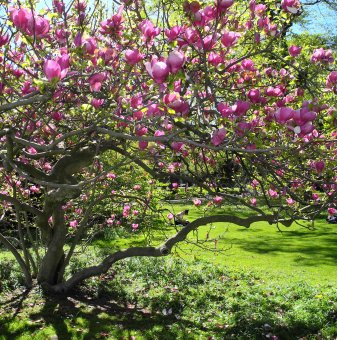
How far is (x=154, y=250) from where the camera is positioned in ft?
22.2

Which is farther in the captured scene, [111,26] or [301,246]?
[301,246]

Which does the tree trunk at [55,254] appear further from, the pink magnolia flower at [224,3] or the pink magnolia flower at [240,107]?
the pink magnolia flower at [224,3]

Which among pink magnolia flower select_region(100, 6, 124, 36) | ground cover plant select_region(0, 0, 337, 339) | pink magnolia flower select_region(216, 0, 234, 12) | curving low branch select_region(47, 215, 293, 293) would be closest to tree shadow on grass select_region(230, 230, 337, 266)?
ground cover plant select_region(0, 0, 337, 339)

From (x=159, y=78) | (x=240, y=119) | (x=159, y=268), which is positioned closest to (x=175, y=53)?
(x=159, y=78)

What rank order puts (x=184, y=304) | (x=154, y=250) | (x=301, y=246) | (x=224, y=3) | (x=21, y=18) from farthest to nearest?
(x=301, y=246) → (x=184, y=304) → (x=154, y=250) → (x=224, y=3) → (x=21, y=18)

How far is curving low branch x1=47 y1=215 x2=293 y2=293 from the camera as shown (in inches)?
253

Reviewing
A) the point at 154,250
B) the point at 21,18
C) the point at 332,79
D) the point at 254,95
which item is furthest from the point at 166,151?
the point at 21,18

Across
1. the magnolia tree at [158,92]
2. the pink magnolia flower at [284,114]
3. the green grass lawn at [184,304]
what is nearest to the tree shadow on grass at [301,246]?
the green grass lawn at [184,304]

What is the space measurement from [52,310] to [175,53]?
506 cm

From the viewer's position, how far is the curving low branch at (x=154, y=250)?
643cm

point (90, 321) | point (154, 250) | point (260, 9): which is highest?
point (260, 9)

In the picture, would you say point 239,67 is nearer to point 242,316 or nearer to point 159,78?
point 159,78

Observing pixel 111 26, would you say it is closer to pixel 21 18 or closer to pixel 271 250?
pixel 21 18

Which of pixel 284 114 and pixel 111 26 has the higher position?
pixel 111 26
